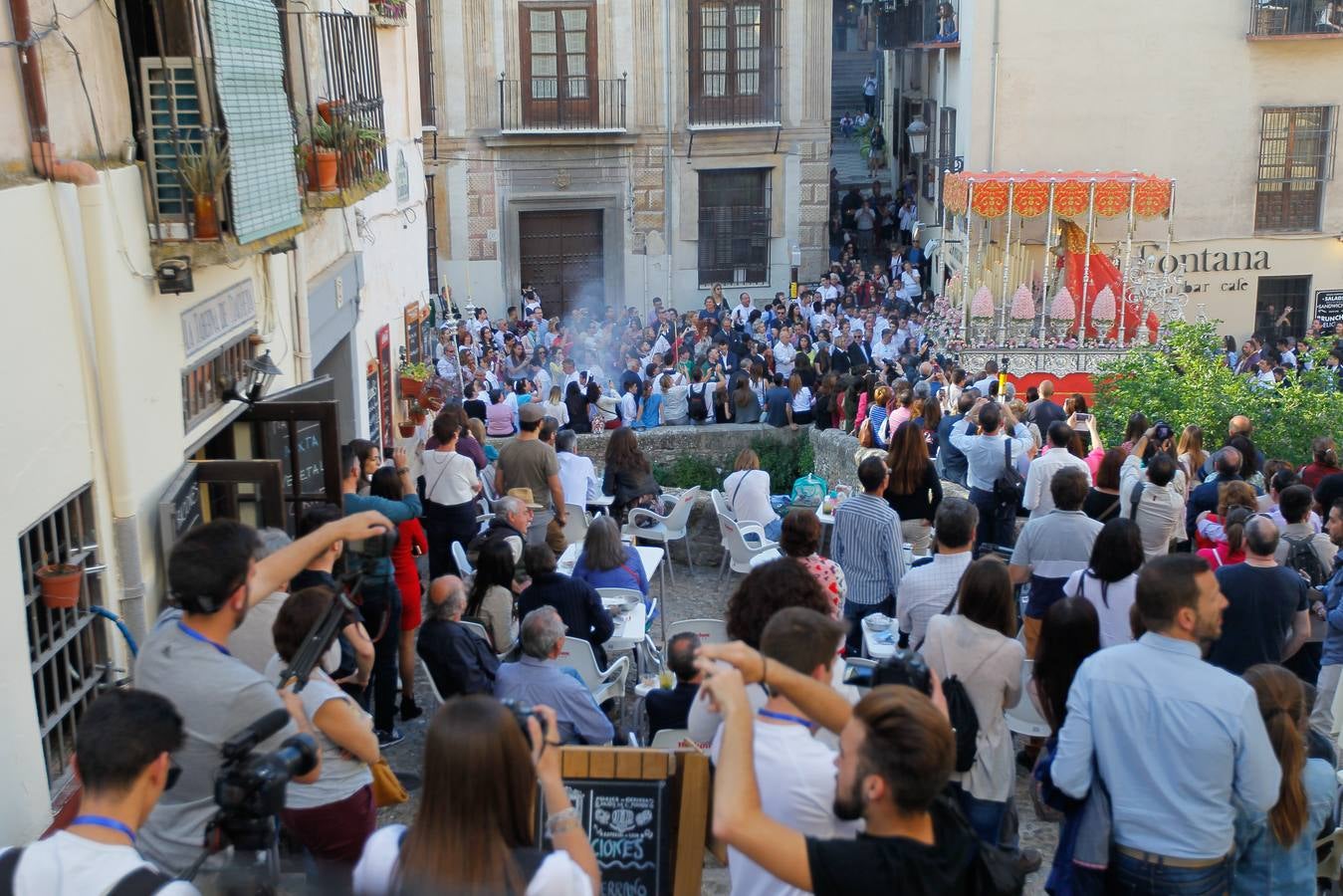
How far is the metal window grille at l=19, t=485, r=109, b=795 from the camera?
5125 millimetres

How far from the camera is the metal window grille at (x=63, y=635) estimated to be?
5.12 meters

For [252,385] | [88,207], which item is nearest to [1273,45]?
[252,385]

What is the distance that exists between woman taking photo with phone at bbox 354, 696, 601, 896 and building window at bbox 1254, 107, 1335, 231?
2220cm

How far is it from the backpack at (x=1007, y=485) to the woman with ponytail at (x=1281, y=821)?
213 inches

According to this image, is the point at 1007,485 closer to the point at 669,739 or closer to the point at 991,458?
the point at 991,458

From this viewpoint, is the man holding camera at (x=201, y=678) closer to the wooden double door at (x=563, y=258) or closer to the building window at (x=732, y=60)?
the wooden double door at (x=563, y=258)

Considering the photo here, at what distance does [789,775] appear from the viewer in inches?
140

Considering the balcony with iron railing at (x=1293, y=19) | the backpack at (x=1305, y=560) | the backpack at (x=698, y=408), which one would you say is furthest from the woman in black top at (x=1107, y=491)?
the balcony with iron railing at (x=1293, y=19)

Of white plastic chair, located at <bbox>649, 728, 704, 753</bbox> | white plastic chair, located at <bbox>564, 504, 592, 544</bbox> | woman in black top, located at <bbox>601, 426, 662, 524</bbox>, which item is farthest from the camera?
woman in black top, located at <bbox>601, 426, 662, 524</bbox>

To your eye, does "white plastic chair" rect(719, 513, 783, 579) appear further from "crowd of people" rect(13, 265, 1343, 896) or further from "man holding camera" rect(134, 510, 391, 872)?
"man holding camera" rect(134, 510, 391, 872)

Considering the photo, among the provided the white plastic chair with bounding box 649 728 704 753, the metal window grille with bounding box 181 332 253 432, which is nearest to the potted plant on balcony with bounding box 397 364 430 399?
the metal window grille with bounding box 181 332 253 432

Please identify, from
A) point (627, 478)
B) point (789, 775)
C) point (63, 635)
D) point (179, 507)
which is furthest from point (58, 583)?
point (627, 478)

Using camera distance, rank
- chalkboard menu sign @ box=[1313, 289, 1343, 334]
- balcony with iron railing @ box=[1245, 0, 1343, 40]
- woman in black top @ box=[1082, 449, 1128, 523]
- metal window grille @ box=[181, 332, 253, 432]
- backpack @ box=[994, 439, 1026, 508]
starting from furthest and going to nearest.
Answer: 1. chalkboard menu sign @ box=[1313, 289, 1343, 334]
2. balcony with iron railing @ box=[1245, 0, 1343, 40]
3. backpack @ box=[994, 439, 1026, 508]
4. woman in black top @ box=[1082, 449, 1128, 523]
5. metal window grille @ box=[181, 332, 253, 432]

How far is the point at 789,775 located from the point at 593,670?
363 centimetres
